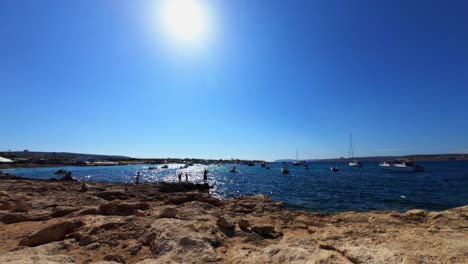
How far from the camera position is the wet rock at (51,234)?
804cm

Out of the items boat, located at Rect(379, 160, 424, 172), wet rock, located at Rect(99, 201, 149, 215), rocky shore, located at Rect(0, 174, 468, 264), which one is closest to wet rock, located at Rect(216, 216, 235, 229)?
rocky shore, located at Rect(0, 174, 468, 264)

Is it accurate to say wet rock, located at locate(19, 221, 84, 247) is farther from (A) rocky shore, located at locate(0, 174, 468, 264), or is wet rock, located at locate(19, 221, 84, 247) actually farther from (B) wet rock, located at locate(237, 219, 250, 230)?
(B) wet rock, located at locate(237, 219, 250, 230)

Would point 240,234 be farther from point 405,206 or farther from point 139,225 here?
point 405,206

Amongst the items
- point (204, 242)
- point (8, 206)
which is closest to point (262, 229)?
point (204, 242)

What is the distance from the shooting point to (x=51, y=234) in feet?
27.6

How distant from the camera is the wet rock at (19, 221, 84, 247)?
26.4 ft

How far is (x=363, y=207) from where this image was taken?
25.1 meters

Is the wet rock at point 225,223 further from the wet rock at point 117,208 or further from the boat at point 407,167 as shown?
the boat at point 407,167

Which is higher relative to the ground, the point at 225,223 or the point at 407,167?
the point at 225,223

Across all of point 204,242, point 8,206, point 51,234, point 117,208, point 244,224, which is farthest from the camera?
point 8,206

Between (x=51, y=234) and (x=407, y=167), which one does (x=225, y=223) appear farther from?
(x=407, y=167)

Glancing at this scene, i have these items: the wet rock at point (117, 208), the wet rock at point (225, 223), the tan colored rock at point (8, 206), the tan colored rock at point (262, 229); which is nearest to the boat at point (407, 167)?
the tan colored rock at point (262, 229)

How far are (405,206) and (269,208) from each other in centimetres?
1713

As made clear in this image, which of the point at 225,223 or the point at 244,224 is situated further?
the point at 244,224
